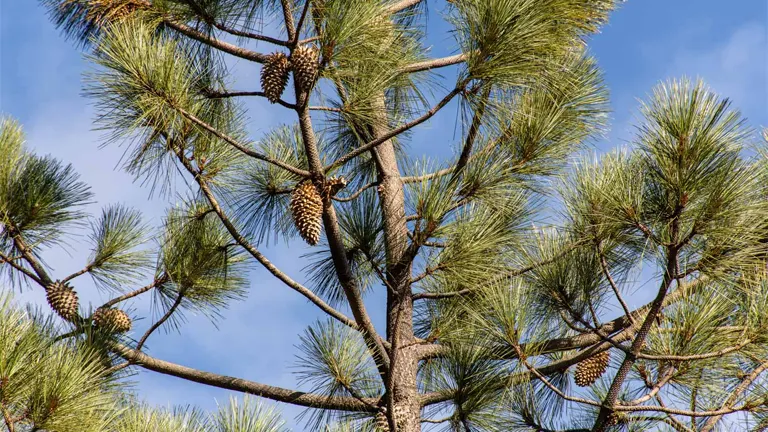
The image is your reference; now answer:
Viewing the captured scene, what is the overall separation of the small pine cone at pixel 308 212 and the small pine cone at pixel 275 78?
230 millimetres

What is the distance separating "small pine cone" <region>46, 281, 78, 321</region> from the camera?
259 centimetres

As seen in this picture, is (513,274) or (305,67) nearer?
(305,67)

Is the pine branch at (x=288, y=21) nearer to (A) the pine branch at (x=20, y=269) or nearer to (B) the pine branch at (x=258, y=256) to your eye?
(B) the pine branch at (x=258, y=256)

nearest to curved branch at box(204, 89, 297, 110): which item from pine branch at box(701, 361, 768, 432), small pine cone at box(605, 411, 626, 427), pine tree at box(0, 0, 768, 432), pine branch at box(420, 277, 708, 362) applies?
pine tree at box(0, 0, 768, 432)

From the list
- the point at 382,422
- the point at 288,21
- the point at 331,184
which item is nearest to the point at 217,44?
the point at 288,21

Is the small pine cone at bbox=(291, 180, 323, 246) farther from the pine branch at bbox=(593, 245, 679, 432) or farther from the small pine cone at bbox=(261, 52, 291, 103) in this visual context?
the pine branch at bbox=(593, 245, 679, 432)

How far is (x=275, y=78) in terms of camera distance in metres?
2.22

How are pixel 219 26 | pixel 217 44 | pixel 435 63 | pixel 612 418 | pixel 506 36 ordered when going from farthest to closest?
pixel 435 63, pixel 217 44, pixel 219 26, pixel 612 418, pixel 506 36

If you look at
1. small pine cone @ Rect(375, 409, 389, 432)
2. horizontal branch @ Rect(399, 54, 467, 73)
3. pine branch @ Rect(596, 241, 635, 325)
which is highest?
horizontal branch @ Rect(399, 54, 467, 73)

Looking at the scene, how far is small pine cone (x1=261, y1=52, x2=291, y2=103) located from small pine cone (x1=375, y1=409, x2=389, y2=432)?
0.84m

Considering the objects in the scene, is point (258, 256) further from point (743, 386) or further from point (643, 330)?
point (743, 386)

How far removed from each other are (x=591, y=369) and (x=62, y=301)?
4.76 ft

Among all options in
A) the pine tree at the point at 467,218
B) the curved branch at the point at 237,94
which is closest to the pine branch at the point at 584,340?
the pine tree at the point at 467,218

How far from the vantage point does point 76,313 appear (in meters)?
2.62
